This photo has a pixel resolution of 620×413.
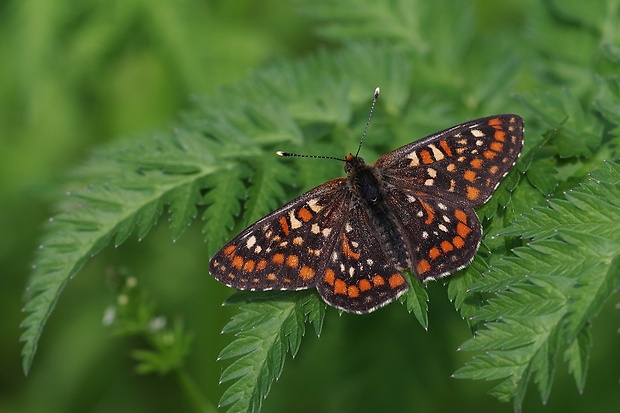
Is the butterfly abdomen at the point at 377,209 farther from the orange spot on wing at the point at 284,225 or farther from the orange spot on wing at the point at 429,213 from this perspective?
the orange spot on wing at the point at 284,225

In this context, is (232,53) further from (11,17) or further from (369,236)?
(369,236)

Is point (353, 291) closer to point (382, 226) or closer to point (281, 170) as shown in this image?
point (382, 226)

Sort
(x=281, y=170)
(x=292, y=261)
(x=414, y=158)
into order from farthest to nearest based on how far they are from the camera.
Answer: (x=281, y=170) → (x=414, y=158) → (x=292, y=261)

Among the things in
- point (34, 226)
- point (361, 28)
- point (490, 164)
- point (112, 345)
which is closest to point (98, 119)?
point (34, 226)

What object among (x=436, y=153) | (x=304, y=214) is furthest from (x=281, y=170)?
(x=436, y=153)

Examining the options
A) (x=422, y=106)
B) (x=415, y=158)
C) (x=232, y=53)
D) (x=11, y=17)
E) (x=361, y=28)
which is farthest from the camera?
(x=232, y=53)

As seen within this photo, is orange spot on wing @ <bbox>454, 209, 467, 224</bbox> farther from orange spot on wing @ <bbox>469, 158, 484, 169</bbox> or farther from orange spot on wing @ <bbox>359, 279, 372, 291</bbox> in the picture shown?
orange spot on wing @ <bbox>359, 279, 372, 291</bbox>

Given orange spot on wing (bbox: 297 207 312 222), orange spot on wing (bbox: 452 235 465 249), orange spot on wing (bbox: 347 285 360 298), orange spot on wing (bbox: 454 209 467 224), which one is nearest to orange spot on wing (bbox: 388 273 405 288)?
orange spot on wing (bbox: 347 285 360 298)
